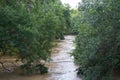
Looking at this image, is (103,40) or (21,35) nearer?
(103,40)

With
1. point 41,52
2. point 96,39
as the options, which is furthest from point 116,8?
point 41,52

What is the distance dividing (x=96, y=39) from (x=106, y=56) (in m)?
0.78

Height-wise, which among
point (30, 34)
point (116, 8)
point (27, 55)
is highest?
point (116, 8)

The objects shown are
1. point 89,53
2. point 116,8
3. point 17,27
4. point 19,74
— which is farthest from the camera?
point 19,74

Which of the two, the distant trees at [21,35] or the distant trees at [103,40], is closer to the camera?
the distant trees at [103,40]

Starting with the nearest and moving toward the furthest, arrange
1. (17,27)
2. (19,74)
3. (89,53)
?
(89,53)
(17,27)
(19,74)

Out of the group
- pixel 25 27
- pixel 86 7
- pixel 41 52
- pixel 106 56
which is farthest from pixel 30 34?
pixel 106 56

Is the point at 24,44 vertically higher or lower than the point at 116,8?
lower

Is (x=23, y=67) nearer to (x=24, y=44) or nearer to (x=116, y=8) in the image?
(x=24, y=44)

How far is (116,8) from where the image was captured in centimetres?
1112

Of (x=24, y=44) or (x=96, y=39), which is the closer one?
(x=96, y=39)

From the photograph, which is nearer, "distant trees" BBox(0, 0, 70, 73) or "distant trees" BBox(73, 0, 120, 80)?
"distant trees" BBox(73, 0, 120, 80)

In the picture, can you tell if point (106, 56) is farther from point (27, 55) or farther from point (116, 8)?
point (27, 55)

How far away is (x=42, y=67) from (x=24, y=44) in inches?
85.3
